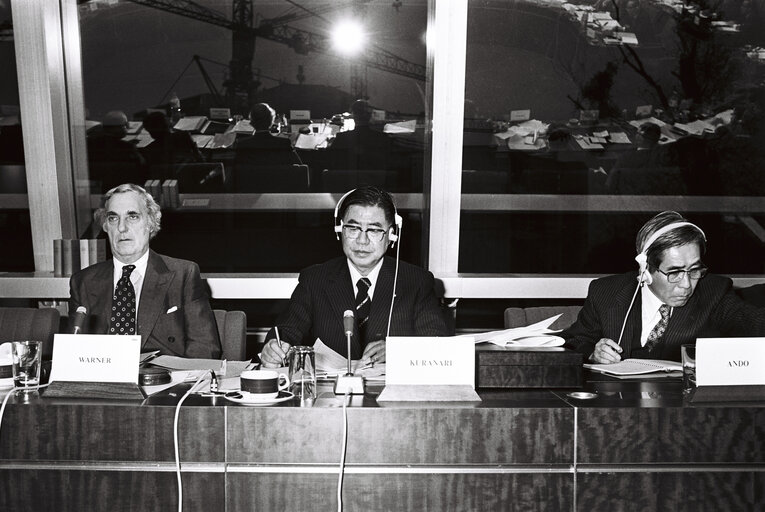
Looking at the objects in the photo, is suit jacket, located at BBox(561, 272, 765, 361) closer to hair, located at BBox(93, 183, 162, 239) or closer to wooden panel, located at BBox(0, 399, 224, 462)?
wooden panel, located at BBox(0, 399, 224, 462)

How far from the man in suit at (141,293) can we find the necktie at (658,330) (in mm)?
1548

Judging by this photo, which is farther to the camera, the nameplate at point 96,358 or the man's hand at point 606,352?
the man's hand at point 606,352

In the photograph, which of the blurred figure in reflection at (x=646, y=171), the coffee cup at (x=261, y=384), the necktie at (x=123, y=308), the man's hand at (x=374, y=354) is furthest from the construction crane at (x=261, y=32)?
the coffee cup at (x=261, y=384)

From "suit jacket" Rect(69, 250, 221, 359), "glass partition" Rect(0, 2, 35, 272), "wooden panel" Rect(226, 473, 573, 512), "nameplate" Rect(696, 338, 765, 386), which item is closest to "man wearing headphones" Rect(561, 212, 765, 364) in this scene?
"nameplate" Rect(696, 338, 765, 386)

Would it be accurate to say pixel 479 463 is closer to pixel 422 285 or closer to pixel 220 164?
pixel 422 285

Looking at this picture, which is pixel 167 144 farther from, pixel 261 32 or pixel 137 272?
pixel 137 272

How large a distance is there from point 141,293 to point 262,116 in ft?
6.82

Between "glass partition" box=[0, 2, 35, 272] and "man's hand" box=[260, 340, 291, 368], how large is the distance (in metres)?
2.26

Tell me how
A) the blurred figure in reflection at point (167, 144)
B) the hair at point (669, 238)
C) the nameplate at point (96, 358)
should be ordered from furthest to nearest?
the blurred figure in reflection at point (167, 144), the hair at point (669, 238), the nameplate at point (96, 358)

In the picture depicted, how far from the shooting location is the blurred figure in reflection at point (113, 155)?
4.38 meters

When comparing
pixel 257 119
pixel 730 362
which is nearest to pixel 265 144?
pixel 257 119

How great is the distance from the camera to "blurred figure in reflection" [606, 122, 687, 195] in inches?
186

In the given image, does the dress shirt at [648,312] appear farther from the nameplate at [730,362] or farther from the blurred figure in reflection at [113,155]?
the blurred figure in reflection at [113,155]

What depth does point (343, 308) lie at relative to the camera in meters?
2.87
